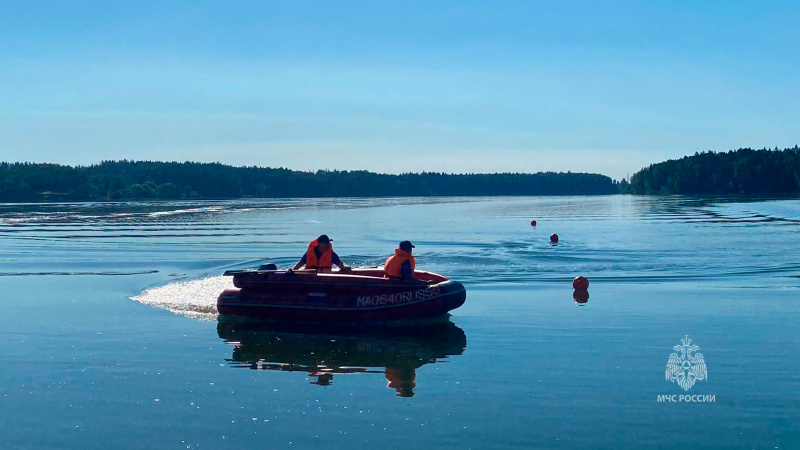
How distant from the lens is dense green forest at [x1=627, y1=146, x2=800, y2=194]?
167375mm

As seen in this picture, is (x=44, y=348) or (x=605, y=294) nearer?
(x=44, y=348)

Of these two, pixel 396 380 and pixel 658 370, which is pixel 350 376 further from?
pixel 658 370

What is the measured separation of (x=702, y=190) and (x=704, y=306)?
6963 inches

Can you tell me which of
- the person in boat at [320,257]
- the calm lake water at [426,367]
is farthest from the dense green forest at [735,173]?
the person in boat at [320,257]

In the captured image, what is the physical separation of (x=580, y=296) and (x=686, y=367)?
832cm

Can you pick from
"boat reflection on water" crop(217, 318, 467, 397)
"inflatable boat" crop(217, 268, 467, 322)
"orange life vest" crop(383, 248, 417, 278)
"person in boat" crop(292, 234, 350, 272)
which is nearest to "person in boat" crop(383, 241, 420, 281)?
"orange life vest" crop(383, 248, 417, 278)

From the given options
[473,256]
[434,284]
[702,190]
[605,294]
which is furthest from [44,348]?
[702,190]

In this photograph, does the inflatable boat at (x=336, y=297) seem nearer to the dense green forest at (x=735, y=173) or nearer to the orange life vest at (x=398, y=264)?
the orange life vest at (x=398, y=264)

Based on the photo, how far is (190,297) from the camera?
22.9m

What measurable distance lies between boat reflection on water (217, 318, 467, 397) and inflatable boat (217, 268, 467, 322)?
0.31m

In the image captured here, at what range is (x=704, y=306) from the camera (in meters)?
20.0

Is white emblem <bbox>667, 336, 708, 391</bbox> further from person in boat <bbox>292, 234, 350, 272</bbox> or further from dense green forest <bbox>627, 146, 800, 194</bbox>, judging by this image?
dense green forest <bbox>627, 146, 800, 194</bbox>

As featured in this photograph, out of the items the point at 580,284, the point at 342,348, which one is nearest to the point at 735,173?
the point at 580,284

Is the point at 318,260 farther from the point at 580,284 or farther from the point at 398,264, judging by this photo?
the point at 580,284
